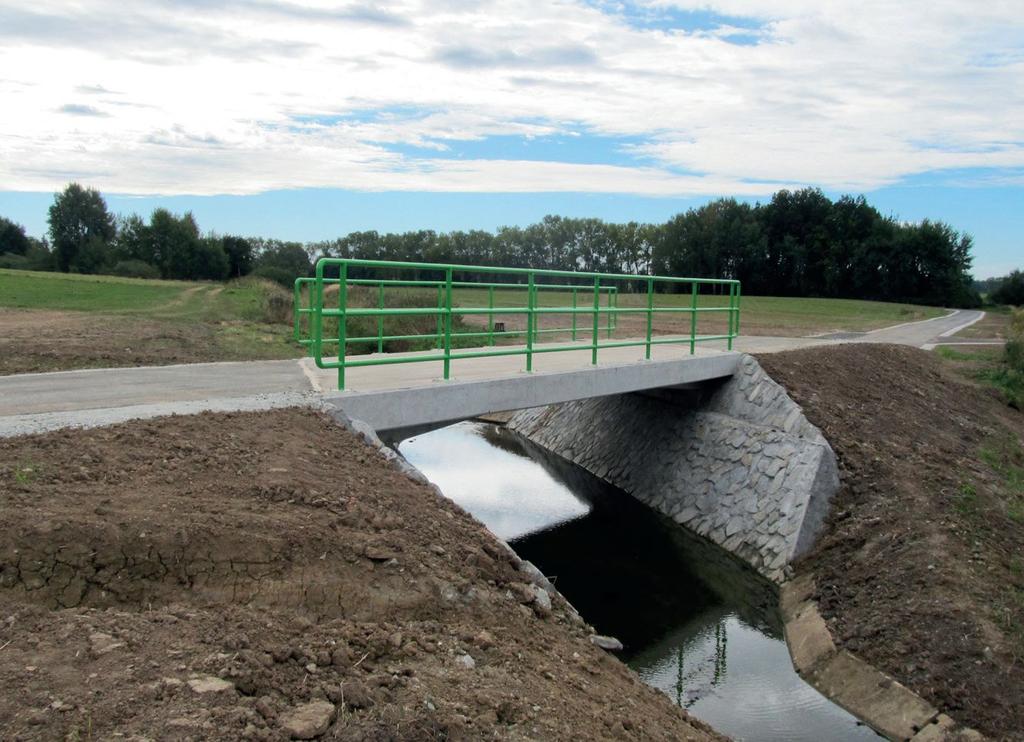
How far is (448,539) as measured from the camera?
5941 millimetres

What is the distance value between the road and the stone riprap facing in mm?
2586

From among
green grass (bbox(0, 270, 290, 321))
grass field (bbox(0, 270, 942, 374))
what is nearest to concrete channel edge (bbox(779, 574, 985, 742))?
grass field (bbox(0, 270, 942, 374))

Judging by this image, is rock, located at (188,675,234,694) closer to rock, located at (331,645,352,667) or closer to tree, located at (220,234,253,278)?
rock, located at (331,645,352,667)

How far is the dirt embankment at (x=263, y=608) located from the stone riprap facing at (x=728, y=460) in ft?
19.2

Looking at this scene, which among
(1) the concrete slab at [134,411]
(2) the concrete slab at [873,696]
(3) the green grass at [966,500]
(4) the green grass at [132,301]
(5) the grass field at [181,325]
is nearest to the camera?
(1) the concrete slab at [134,411]

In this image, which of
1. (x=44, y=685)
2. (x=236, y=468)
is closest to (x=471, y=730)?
(x=44, y=685)

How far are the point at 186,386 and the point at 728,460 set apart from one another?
8083 millimetres

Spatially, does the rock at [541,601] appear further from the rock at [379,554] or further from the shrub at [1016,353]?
the shrub at [1016,353]

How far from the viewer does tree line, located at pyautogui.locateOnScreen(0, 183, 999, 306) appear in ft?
205

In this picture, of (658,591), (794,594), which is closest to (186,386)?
(658,591)

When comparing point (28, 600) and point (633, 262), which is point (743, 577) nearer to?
point (28, 600)

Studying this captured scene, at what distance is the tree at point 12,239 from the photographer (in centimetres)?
8800

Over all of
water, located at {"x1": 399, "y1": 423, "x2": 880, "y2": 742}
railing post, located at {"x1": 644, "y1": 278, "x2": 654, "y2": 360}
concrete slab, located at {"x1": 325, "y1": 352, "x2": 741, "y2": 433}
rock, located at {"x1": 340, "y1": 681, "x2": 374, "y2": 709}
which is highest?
railing post, located at {"x1": 644, "y1": 278, "x2": 654, "y2": 360}

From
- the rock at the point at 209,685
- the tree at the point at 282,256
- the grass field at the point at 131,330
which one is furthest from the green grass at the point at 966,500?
the tree at the point at 282,256
